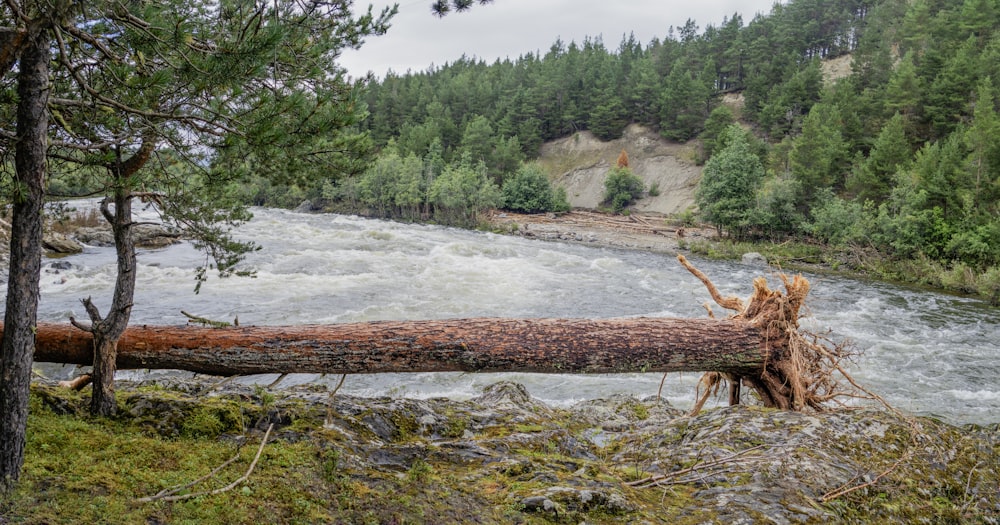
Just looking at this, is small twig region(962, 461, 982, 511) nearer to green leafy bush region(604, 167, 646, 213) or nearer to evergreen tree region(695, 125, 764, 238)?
evergreen tree region(695, 125, 764, 238)

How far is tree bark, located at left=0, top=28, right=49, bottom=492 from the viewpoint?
10.1 feet

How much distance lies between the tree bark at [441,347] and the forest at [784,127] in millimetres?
1868

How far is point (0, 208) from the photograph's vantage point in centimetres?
407

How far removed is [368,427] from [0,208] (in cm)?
330

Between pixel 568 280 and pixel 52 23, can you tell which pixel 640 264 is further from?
pixel 52 23

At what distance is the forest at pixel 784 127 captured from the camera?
26.1 meters

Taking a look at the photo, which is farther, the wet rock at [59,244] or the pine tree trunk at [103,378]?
the wet rock at [59,244]

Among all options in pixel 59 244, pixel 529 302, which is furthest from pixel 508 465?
pixel 59 244

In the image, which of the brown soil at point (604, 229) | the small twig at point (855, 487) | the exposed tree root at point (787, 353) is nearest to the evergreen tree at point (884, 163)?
the brown soil at point (604, 229)

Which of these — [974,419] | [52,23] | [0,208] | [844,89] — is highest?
[844,89]

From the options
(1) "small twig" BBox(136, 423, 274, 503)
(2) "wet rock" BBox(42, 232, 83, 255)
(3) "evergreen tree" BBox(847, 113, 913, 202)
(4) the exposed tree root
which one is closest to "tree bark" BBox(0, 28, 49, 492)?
(1) "small twig" BBox(136, 423, 274, 503)

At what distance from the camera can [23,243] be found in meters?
3.09

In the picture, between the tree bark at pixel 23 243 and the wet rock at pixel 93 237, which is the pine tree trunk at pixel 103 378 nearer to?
the tree bark at pixel 23 243

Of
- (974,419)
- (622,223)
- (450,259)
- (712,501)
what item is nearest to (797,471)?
(712,501)
